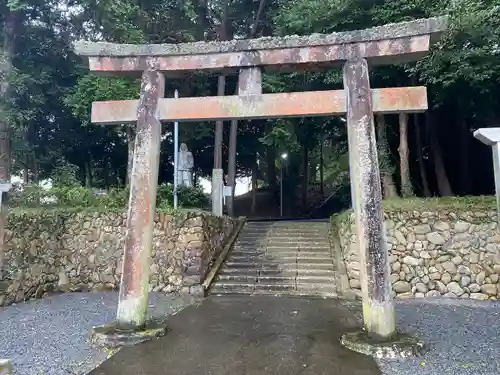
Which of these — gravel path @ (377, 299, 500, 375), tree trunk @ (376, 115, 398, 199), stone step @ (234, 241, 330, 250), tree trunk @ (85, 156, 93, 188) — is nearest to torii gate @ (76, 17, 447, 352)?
gravel path @ (377, 299, 500, 375)

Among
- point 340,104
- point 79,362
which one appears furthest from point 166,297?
point 340,104

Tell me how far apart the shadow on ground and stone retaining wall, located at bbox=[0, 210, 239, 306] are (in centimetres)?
199

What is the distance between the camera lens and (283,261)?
11.0m

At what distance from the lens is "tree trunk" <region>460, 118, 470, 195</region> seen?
14875 mm

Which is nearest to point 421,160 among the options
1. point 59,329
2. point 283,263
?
point 283,263

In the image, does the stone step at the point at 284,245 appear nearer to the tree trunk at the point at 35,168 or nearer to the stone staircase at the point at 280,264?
the stone staircase at the point at 280,264

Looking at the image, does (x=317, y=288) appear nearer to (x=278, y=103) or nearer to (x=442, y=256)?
(x=442, y=256)

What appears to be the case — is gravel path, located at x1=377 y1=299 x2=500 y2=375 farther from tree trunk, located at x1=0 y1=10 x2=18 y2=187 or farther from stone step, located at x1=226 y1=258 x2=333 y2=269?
tree trunk, located at x1=0 y1=10 x2=18 y2=187

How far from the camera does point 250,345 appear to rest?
18.4 feet

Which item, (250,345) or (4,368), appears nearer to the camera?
(4,368)

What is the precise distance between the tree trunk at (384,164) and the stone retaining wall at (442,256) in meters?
3.02

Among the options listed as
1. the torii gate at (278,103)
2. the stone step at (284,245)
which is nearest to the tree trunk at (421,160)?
the stone step at (284,245)

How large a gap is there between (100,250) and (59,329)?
4.31 m

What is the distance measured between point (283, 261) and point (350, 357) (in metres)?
5.99
